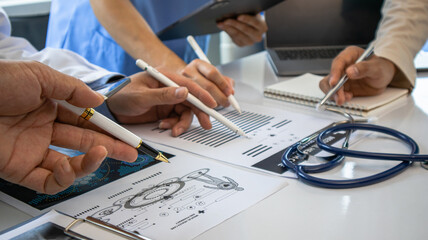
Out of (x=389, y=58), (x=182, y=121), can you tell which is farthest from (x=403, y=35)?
(x=182, y=121)

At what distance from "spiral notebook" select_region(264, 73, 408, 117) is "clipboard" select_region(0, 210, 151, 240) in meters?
0.60

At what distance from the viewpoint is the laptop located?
1.33m

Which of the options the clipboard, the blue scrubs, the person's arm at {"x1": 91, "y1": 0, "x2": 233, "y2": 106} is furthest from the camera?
the blue scrubs

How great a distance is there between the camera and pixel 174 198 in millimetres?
553

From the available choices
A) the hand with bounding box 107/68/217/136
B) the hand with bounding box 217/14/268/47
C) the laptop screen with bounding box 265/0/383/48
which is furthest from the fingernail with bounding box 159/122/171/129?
the laptop screen with bounding box 265/0/383/48

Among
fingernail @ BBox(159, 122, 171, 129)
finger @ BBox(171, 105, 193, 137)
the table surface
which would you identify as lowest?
fingernail @ BBox(159, 122, 171, 129)

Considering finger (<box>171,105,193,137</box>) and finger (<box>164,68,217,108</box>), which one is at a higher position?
finger (<box>164,68,217,108</box>)

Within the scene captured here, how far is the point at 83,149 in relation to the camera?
617mm

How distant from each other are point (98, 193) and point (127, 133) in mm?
93

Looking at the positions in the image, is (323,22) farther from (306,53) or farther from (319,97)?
(319,97)

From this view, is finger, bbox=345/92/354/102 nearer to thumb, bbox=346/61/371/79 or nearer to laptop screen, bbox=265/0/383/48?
thumb, bbox=346/61/371/79

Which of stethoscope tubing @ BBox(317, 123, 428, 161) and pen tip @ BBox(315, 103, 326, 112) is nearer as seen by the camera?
stethoscope tubing @ BBox(317, 123, 428, 161)

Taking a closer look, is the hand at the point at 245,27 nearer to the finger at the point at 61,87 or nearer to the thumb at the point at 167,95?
the thumb at the point at 167,95

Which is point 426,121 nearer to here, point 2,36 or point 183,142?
point 183,142
